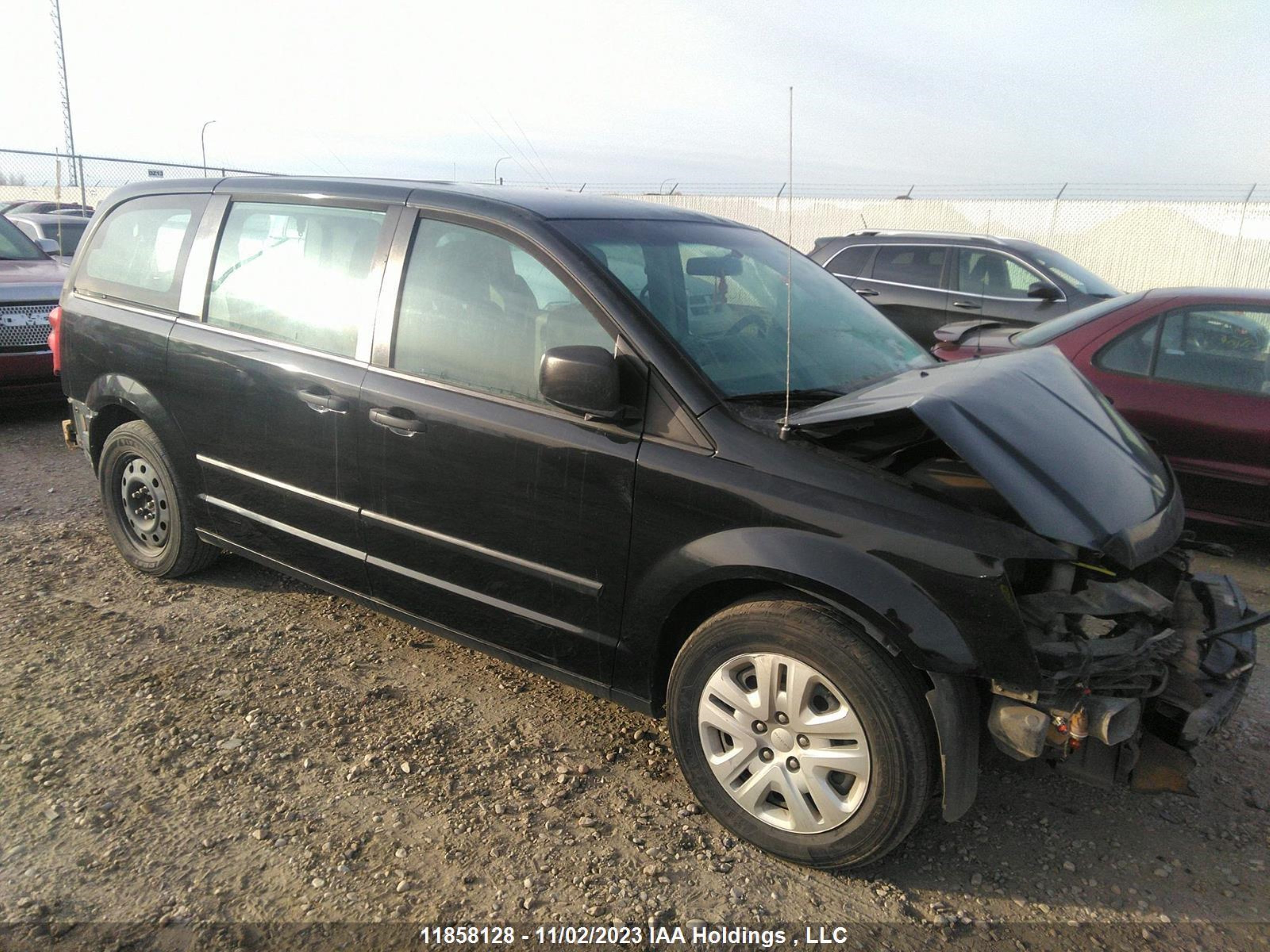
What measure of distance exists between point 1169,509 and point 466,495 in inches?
87.8

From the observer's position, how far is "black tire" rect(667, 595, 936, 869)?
2.44 m

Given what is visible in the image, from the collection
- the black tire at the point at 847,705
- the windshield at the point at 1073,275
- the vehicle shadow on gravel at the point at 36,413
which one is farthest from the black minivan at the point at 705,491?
the windshield at the point at 1073,275

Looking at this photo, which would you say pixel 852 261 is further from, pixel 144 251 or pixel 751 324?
pixel 144 251

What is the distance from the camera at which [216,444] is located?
12.8 feet

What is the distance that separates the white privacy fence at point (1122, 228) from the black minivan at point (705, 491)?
15539 millimetres

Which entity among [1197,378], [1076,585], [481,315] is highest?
[481,315]

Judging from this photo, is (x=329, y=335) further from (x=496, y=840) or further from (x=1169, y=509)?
(x=1169, y=509)

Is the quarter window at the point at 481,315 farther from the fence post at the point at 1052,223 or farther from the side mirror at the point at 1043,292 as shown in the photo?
the fence post at the point at 1052,223

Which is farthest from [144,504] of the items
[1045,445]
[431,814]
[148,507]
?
[1045,445]

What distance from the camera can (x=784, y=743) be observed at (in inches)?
104

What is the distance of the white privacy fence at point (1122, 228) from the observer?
18547 millimetres

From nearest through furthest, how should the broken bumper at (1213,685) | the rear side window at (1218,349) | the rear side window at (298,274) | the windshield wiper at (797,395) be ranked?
the broken bumper at (1213,685)
the windshield wiper at (797,395)
the rear side window at (298,274)
the rear side window at (1218,349)

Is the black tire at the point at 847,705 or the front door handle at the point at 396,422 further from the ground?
the front door handle at the point at 396,422

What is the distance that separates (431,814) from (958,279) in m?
7.66
